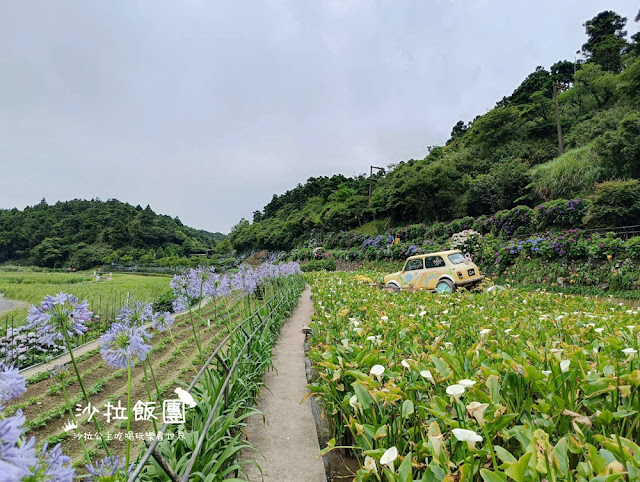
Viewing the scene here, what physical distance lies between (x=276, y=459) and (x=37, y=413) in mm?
3452

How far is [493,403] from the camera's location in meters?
1.62

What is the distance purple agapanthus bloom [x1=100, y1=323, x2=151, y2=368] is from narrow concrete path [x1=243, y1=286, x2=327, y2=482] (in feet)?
3.81

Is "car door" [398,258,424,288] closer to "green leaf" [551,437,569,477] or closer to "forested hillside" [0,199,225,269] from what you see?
"green leaf" [551,437,569,477]

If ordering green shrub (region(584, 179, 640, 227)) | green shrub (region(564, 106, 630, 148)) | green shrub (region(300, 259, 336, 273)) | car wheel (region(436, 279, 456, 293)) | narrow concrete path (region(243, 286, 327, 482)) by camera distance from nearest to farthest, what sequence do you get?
1. narrow concrete path (region(243, 286, 327, 482))
2. car wheel (region(436, 279, 456, 293))
3. green shrub (region(584, 179, 640, 227))
4. green shrub (region(564, 106, 630, 148))
5. green shrub (region(300, 259, 336, 273))

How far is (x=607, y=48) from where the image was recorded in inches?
1069

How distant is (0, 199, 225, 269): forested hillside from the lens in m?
51.0

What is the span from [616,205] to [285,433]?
1190 centimetres

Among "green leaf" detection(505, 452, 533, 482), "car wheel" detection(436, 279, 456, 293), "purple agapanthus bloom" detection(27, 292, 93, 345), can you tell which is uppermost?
"purple agapanthus bloom" detection(27, 292, 93, 345)

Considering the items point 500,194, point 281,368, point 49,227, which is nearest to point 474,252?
point 500,194

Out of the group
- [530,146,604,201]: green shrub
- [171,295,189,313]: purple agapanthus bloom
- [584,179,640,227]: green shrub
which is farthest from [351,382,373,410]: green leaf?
[530,146,604,201]: green shrub

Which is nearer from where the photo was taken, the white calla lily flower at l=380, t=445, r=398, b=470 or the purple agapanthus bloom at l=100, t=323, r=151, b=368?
the white calla lily flower at l=380, t=445, r=398, b=470

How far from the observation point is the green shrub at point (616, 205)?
10281mm

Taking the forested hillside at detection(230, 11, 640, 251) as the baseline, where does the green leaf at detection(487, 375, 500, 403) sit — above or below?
below

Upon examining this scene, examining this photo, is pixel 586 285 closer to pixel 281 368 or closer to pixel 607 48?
pixel 281 368
